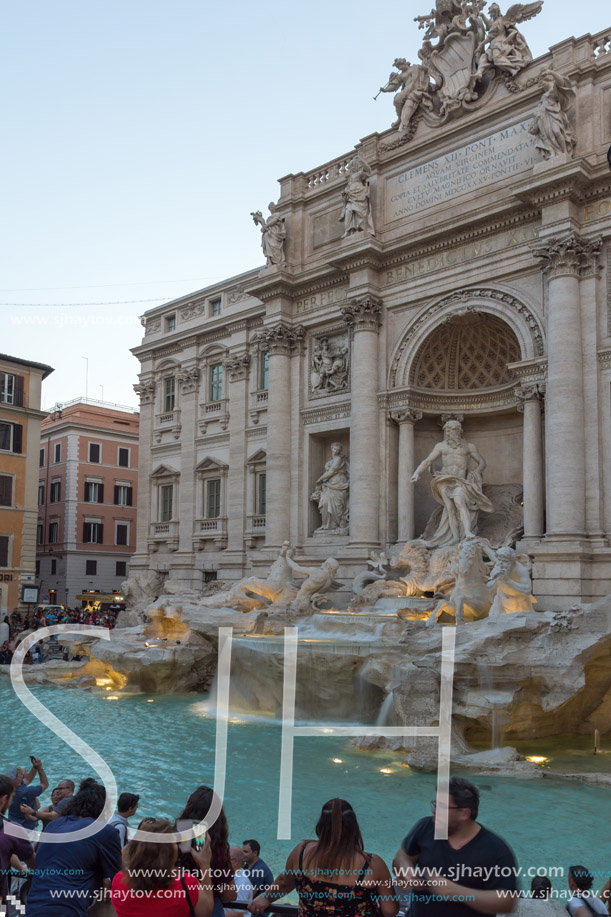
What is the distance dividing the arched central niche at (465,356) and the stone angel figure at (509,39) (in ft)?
21.2

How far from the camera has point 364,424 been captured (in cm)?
2158

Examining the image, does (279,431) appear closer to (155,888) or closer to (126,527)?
(155,888)

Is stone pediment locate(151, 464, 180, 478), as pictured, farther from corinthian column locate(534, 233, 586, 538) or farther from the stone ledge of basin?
the stone ledge of basin

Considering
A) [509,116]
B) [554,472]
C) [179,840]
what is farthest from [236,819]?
[509,116]

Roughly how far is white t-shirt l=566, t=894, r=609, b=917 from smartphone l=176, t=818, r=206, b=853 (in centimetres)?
223

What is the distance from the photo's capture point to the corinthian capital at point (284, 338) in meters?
24.4

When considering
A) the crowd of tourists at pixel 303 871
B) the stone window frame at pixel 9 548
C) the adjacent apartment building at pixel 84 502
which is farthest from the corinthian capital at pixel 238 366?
the crowd of tourists at pixel 303 871

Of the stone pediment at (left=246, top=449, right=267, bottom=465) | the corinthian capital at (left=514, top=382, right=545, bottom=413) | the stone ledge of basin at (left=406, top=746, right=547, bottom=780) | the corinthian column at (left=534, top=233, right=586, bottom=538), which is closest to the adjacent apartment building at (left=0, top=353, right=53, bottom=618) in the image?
the stone pediment at (left=246, top=449, right=267, bottom=465)

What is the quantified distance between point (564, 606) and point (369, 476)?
662 centimetres

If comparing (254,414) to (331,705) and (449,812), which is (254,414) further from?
(449,812)

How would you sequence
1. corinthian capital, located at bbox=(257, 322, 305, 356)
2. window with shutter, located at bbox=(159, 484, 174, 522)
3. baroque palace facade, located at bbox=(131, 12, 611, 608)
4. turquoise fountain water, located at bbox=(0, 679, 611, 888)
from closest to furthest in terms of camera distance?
turquoise fountain water, located at bbox=(0, 679, 611, 888)
baroque palace facade, located at bbox=(131, 12, 611, 608)
corinthian capital, located at bbox=(257, 322, 305, 356)
window with shutter, located at bbox=(159, 484, 174, 522)

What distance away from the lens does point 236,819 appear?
27.8 ft

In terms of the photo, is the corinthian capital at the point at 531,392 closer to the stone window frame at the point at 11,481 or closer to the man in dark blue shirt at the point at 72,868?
the man in dark blue shirt at the point at 72,868

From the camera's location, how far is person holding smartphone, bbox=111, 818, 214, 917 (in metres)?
3.31
